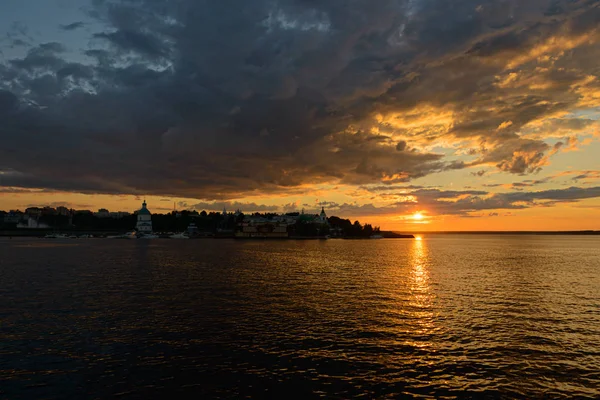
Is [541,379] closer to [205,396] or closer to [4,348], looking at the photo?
[205,396]

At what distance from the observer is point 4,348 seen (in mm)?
31484

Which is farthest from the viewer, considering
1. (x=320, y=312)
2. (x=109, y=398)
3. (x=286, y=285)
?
(x=286, y=285)

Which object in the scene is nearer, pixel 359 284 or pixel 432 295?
pixel 432 295

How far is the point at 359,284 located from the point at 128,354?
149ft

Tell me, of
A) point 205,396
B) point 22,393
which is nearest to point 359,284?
point 205,396

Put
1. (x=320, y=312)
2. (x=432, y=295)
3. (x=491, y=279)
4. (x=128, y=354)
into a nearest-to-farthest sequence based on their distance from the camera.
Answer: (x=128, y=354) → (x=320, y=312) → (x=432, y=295) → (x=491, y=279)

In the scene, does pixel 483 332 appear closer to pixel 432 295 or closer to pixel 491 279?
pixel 432 295

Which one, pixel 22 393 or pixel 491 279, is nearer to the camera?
pixel 22 393

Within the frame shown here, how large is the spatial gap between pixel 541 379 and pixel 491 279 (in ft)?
183

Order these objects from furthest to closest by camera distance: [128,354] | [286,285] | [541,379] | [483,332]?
[286,285] < [483,332] < [128,354] < [541,379]

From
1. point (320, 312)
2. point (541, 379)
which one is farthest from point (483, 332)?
point (320, 312)

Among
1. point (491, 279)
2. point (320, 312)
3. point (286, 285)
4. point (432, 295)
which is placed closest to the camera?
point (320, 312)

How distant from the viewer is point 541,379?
26.9 meters

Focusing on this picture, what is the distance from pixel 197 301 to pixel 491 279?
56.9 m
